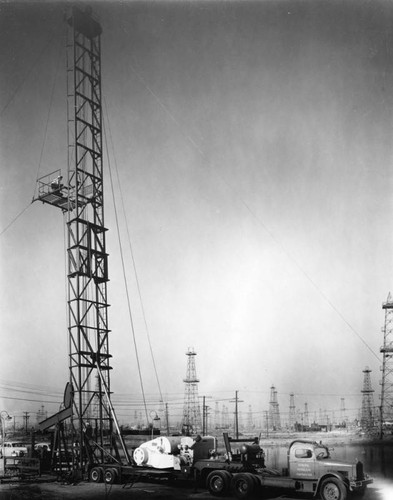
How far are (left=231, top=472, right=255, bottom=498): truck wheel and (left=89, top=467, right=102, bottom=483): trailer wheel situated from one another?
579 centimetres

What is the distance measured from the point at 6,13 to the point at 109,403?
47.2ft

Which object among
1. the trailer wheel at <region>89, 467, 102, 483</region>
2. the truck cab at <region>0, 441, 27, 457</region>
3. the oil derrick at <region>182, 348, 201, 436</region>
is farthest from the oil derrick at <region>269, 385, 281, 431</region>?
the trailer wheel at <region>89, 467, 102, 483</region>

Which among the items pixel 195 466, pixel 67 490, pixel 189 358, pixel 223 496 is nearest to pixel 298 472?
pixel 223 496

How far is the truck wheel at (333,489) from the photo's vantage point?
43.4ft

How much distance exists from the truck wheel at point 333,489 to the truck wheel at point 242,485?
207cm

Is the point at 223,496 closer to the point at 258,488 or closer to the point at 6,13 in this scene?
the point at 258,488

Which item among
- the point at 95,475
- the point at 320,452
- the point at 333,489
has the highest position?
the point at 320,452

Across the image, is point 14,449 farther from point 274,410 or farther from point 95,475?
point 274,410

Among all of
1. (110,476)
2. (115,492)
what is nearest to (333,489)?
(115,492)

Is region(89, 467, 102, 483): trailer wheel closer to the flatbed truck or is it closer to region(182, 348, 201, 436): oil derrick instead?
the flatbed truck

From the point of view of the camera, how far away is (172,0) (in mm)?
16547

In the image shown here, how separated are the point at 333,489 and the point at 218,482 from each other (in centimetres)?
368

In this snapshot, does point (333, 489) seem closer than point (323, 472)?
Yes

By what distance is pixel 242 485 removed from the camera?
48.5 feet
